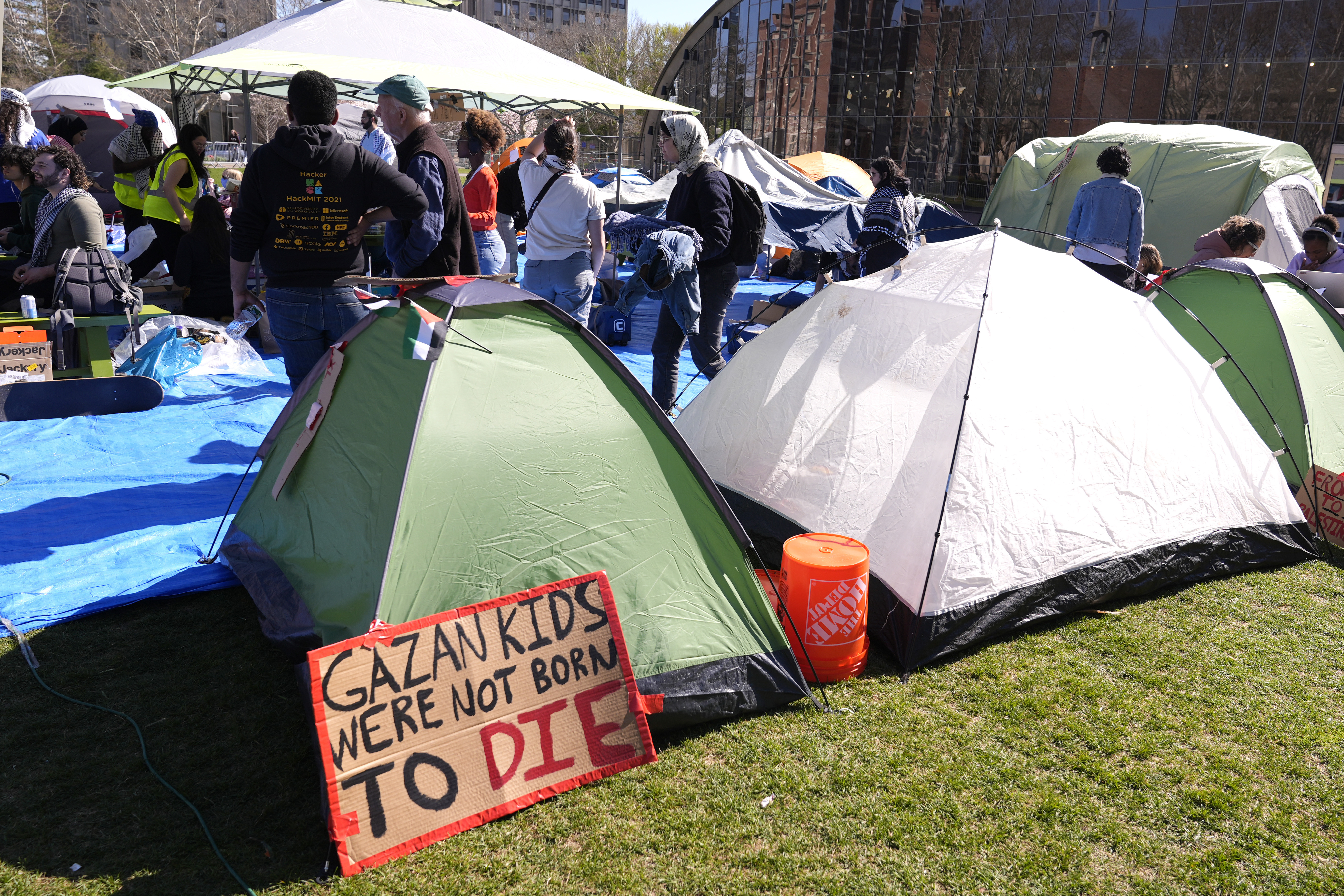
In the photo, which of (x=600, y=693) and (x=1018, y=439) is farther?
(x=1018, y=439)

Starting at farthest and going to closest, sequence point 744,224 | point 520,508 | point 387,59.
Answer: point 387,59
point 744,224
point 520,508

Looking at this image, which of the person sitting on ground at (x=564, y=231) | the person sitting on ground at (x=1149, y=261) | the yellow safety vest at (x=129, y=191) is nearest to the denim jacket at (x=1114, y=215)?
the person sitting on ground at (x=1149, y=261)

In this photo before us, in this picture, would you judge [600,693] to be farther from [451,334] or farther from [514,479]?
[451,334]

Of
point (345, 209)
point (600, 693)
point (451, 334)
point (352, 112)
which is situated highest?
point (352, 112)

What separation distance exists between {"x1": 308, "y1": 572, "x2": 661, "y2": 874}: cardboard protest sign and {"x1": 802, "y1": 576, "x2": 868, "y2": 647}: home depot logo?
0.69 m

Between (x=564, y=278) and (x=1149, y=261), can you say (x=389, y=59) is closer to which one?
(x=564, y=278)

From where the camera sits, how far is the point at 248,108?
8.75m

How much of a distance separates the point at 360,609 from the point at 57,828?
0.92 m

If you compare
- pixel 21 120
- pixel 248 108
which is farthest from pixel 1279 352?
pixel 21 120

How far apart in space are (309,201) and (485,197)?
2.52 meters

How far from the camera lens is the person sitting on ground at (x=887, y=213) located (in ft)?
24.2

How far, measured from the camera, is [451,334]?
2.93 meters

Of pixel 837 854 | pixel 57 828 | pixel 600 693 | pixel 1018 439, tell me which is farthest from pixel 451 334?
pixel 1018 439

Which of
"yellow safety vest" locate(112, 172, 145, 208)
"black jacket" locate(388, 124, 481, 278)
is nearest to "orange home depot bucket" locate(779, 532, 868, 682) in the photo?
"black jacket" locate(388, 124, 481, 278)
